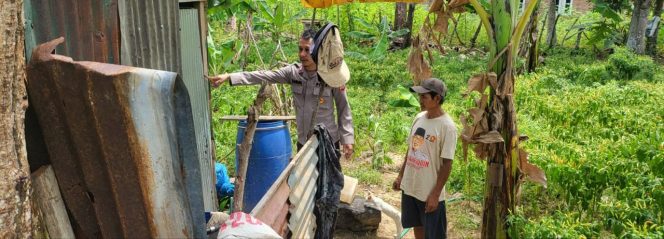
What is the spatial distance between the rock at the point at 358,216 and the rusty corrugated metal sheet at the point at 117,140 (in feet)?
11.4

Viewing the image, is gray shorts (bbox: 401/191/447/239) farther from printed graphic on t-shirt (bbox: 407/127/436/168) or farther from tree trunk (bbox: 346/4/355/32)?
tree trunk (bbox: 346/4/355/32)

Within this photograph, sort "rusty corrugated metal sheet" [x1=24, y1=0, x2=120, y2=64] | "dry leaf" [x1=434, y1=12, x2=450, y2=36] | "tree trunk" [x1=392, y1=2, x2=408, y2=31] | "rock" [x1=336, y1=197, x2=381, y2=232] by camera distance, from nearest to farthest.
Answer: "rusty corrugated metal sheet" [x1=24, y1=0, x2=120, y2=64]
"dry leaf" [x1=434, y1=12, x2=450, y2=36]
"rock" [x1=336, y1=197, x2=381, y2=232]
"tree trunk" [x1=392, y1=2, x2=408, y2=31]

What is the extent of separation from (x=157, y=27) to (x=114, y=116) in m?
1.76

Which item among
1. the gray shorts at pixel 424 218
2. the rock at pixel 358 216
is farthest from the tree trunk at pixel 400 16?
the gray shorts at pixel 424 218

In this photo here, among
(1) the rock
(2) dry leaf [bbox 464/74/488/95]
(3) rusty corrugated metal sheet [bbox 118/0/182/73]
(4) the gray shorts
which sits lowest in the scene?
(1) the rock

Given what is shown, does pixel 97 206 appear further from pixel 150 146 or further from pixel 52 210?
pixel 150 146

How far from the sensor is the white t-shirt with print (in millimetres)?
4023

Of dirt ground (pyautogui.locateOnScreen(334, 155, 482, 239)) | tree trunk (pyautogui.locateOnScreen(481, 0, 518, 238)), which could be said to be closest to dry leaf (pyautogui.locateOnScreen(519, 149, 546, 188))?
tree trunk (pyautogui.locateOnScreen(481, 0, 518, 238))

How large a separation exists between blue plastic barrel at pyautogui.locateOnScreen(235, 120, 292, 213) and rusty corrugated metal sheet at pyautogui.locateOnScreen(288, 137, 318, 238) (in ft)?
3.33

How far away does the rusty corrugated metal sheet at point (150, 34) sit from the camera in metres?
2.98

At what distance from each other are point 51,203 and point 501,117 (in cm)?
292

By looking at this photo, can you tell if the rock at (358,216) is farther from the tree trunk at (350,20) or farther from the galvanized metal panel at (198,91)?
the tree trunk at (350,20)

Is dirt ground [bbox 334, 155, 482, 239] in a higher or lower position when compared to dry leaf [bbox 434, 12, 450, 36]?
lower

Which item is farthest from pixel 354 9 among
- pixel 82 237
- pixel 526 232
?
pixel 82 237
